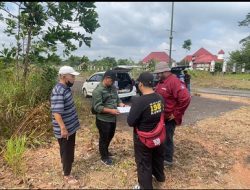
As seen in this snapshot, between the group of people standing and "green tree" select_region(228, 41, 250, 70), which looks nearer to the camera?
the group of people standing

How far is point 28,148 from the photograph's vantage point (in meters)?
6.10

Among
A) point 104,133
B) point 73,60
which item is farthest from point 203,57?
point 104,133

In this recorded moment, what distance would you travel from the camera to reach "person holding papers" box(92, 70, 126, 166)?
5129 mm

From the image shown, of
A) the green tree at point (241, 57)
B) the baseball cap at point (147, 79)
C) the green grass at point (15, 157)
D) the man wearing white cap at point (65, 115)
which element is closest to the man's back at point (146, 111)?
the baseball cap at point (147, 79)

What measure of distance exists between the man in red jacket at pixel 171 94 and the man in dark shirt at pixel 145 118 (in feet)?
2.29

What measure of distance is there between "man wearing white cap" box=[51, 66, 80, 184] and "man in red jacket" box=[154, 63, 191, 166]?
1444 millimetres

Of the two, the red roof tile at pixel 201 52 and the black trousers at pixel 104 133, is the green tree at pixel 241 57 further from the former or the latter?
the black trousers at pixel 104 133

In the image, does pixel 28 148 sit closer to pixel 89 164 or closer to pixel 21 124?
pixel 21 124

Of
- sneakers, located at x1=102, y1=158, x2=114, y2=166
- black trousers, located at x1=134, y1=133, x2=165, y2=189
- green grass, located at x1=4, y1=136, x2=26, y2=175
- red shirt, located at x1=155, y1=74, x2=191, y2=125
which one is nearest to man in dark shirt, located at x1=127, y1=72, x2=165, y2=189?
black trousers, located at x1=134, y1=133, x2=165, y2=189

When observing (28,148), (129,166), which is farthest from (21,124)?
(129,166)

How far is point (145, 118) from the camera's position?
4234 mm

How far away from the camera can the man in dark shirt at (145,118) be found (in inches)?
165

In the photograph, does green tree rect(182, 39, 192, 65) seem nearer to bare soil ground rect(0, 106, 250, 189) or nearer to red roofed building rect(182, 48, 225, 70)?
red roofed building rect(182, 48, 225, 70)

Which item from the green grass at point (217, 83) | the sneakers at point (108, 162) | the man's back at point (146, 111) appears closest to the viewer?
the man's back at point (146, 111)
